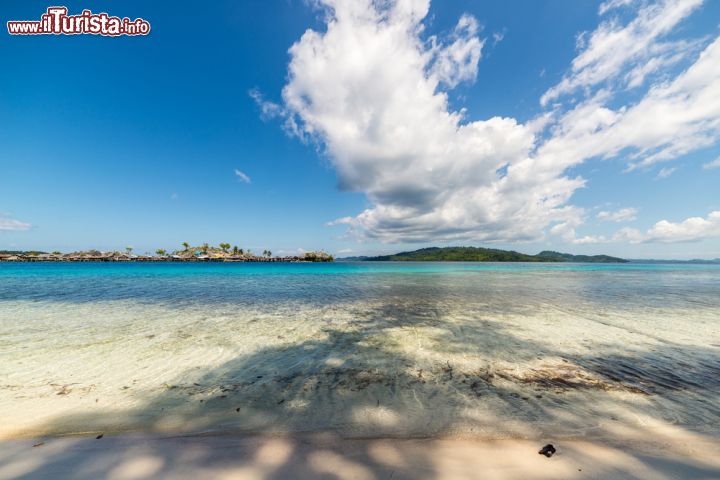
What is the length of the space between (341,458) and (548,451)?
8.81 feet

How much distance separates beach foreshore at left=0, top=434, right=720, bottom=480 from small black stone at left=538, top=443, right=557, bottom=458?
5 cm

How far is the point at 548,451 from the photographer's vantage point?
3328mm

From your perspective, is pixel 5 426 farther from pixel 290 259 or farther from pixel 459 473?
pixel 290 259

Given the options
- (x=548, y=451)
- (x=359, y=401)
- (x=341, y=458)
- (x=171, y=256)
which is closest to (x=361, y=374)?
(x=359, y=401)

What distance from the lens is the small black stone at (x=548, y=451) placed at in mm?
3297

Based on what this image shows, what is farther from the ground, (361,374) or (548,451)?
(548,451)

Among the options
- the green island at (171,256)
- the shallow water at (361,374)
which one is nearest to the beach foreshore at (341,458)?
the shallow water at (361,374)

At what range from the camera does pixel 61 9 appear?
16797 mm

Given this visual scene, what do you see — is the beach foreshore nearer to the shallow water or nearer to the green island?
the shallow water

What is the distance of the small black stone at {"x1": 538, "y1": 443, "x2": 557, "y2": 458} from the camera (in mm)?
3297

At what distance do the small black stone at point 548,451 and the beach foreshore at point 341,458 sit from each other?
5 centimetres

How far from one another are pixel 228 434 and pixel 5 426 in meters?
3.65

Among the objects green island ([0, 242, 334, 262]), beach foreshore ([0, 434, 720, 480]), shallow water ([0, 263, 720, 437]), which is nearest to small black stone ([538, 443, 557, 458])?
beach foreshore ([0, 434, 720, 480])

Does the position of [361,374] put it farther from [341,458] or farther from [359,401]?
[341,458]
